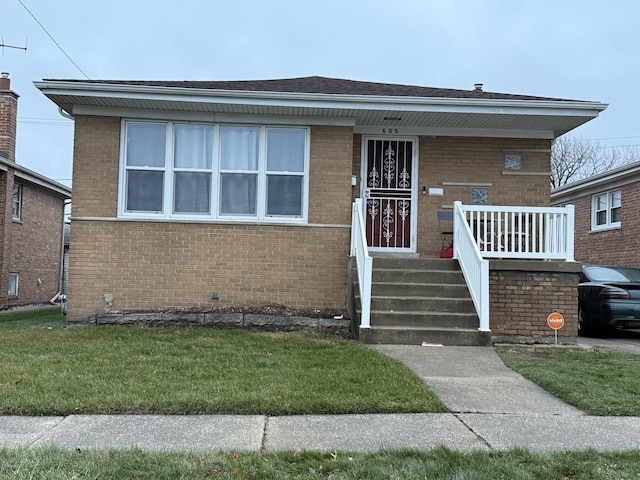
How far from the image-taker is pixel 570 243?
872 cm

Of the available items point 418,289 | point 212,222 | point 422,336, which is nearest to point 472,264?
point 418,289

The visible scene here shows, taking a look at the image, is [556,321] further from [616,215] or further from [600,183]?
[600,183]

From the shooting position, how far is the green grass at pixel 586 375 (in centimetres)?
496

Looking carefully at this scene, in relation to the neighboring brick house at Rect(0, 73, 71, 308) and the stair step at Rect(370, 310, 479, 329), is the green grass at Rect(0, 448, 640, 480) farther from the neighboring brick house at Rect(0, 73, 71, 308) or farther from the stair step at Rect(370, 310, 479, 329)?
the neighboring brick house at Rect(0, 73, 71, 308)

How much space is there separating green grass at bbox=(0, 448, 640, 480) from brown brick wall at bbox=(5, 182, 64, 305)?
1505 centimetres

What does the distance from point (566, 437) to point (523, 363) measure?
2.77 meters

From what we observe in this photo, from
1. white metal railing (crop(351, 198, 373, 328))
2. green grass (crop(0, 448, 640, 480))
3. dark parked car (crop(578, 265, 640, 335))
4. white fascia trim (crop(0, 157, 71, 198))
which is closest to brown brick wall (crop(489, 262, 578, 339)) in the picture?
dark parked car (crop(578, 265, 640, 335))

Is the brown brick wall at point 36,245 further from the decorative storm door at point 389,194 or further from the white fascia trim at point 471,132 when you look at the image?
the white fascia trim at point 471,132

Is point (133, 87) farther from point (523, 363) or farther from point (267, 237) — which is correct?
point (523, 363)

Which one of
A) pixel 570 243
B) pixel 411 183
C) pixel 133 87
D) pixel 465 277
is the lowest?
pixel 465 277

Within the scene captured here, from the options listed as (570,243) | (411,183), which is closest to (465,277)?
(570,243)

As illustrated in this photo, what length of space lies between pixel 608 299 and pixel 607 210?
8032 mm

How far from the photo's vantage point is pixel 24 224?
17.3m

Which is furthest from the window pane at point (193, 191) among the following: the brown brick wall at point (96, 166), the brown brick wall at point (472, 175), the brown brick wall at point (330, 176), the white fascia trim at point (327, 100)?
the brown brick wall at point (472, 175)
